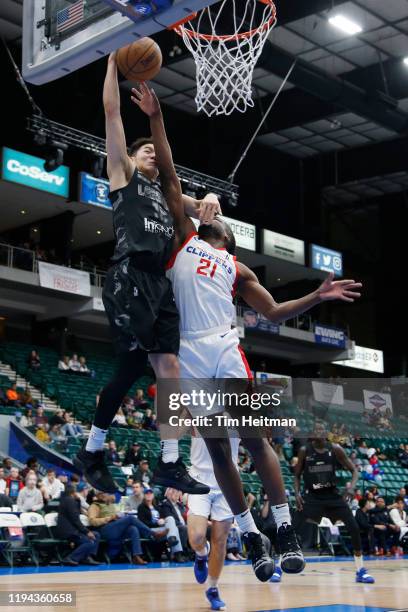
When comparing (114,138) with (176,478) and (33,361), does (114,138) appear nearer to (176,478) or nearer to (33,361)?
(176,478)

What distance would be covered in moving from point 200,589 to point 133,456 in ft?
28.3

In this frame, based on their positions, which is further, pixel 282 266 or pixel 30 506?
pixel 282 266

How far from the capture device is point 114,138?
511 centimetres

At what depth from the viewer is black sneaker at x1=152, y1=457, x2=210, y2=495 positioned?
4840mm

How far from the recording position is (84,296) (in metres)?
24.4

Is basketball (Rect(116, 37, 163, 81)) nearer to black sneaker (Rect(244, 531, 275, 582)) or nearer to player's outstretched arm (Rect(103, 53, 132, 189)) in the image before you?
player's outstretched arm (Rect(103, 53, 132, 189))

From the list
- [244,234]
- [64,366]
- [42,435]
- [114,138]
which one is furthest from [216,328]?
[244,234]

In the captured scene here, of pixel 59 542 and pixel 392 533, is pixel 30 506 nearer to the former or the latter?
pixel 59 542

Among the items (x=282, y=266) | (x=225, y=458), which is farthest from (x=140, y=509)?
(x=282, y=266)

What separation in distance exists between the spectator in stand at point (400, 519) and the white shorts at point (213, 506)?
11.6 metres

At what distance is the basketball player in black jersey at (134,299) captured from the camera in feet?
16.2

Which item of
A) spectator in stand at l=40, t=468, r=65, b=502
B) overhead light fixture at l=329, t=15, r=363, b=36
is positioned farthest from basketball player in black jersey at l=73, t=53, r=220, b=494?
overhead light fixture at l=329, t=15, r=363, b=36

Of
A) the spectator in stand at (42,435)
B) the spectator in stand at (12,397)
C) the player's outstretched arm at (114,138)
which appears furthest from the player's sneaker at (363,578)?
the spectator in stand at (12,397)

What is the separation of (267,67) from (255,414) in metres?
16.4
